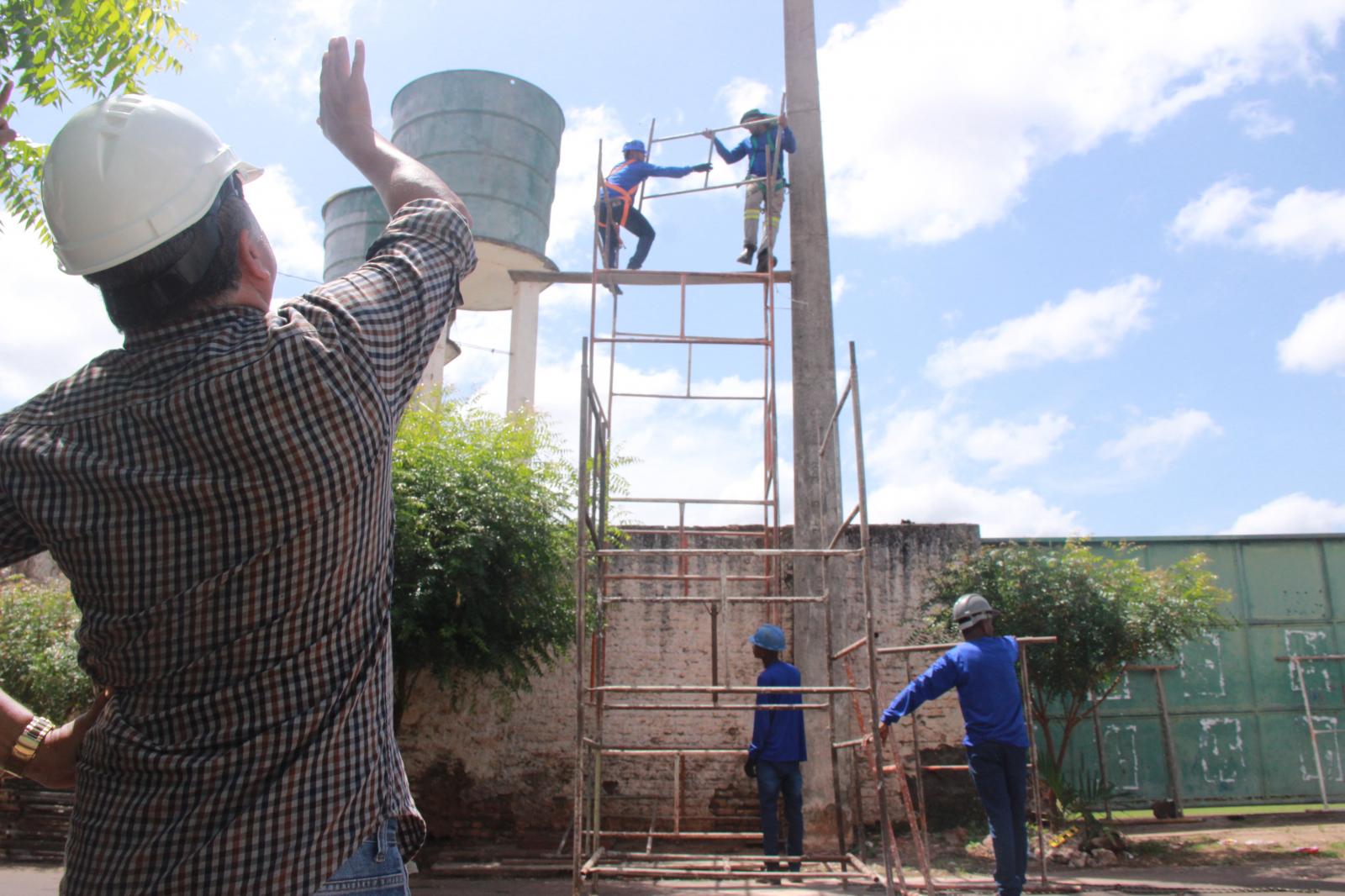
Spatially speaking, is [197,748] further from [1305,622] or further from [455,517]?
[1305,622]

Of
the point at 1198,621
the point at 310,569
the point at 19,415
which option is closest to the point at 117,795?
the point at 310,569

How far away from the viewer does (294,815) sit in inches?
42.7

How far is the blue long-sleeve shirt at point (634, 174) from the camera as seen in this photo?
896 cm

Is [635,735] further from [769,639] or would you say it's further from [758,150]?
[758,150]

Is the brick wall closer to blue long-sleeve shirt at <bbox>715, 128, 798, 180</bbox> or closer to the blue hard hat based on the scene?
the blue hard hat

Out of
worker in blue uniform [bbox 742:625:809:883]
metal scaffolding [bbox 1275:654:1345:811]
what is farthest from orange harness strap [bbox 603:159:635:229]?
metal scaffolding [bbox 1275:654:1345:811]

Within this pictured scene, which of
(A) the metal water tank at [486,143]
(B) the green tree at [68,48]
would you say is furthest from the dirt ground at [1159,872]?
(A) the metal water tank at [486,143]

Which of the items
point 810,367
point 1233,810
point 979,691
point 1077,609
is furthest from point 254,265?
point 1233,810

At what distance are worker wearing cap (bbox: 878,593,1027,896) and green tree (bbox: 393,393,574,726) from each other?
3135mm

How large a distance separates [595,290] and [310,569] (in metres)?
7.24

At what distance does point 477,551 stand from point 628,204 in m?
3.40

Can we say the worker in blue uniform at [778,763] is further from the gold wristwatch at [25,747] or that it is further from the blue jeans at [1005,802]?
the gold wristwatch at [25,747]

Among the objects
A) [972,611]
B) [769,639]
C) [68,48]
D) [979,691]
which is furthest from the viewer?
[769,639]

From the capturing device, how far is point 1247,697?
10.9m
